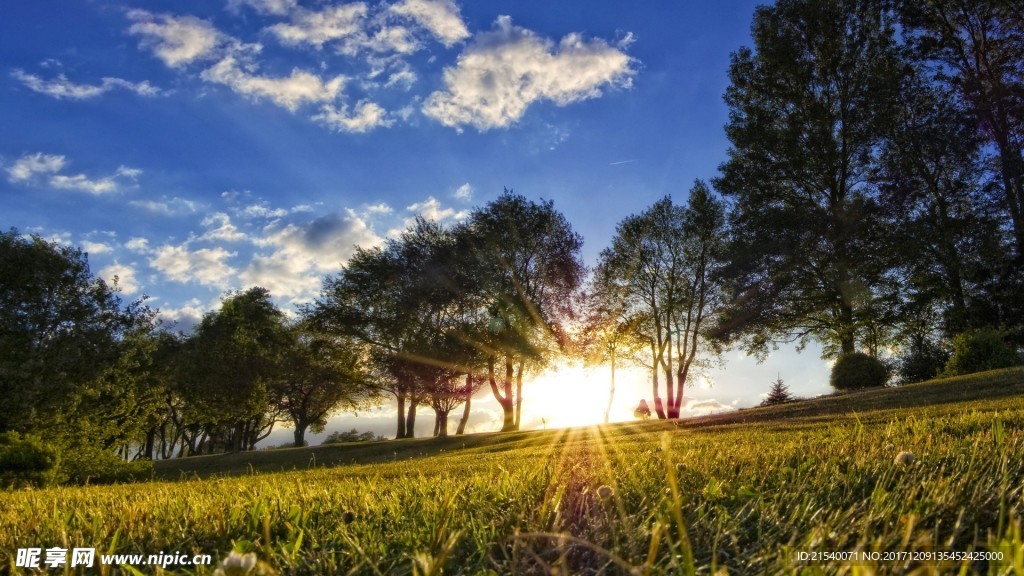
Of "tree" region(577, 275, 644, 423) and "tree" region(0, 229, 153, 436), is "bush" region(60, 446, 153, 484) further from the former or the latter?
"tree" region(577, 275, 644, 423)

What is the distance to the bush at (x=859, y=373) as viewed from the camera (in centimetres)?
2645

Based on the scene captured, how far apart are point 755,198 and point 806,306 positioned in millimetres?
6796

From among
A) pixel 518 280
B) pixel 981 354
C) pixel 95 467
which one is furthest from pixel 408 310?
pixel 981 354

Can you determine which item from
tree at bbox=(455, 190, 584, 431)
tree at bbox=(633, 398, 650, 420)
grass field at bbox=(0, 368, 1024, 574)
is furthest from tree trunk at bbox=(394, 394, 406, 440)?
grass field at bbox=(0, 368, 1024, 574)

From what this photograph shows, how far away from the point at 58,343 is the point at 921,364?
3820cm

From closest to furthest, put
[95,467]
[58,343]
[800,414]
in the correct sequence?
[95,467], [800,414], [58,343]

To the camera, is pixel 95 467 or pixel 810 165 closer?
pixel 95 467

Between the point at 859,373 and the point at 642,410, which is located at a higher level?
the point at 859,373

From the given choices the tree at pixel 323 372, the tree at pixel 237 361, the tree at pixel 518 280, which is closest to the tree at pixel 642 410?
the tree at pixel 518 280

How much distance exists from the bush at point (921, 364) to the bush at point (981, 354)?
3.80m

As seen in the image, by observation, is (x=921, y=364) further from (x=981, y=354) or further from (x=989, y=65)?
(x=989, y=65)

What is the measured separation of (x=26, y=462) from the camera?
1197 cm

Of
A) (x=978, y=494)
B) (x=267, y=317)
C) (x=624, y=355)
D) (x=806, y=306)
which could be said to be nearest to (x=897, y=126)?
(x=806, y=306)

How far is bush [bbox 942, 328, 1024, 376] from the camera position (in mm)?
22672
